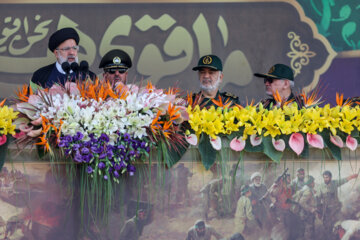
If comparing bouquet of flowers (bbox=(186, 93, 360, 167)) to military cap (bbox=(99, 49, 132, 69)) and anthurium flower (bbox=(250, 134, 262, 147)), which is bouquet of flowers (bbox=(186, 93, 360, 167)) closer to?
anthurium flower (bbox=(250, 134, 262, 147))

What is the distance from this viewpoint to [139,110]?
3.31m

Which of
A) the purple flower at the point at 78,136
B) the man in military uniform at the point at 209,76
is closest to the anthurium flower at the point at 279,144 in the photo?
the purple flower at the point at 78,136

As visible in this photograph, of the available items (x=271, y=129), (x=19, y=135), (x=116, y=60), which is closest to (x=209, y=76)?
(x=116, y=60)

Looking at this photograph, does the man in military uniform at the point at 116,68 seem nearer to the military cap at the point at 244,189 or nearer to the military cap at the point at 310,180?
the military cap at the point at 244,189

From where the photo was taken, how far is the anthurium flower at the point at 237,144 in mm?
3412

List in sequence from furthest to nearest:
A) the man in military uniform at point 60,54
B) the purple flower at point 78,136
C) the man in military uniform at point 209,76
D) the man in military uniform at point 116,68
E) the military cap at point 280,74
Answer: the man in military uniform at point 209,76 → the military cap at point 280,74 → the man in military uniform at point 60,54 → the man in military uniform at point 116,68 → the purple flower at point 78,136

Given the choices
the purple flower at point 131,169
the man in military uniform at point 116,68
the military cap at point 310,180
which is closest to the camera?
the purple flower at point 131,169

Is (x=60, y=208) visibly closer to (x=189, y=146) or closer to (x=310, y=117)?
(x=189, y=146)

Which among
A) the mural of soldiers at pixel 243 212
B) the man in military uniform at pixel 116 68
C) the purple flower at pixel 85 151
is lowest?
the mural of soldiers at pixel 243 212

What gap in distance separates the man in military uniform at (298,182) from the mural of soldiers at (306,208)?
0.7 inches

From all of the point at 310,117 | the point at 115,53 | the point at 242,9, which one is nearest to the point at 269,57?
the point at 242,9

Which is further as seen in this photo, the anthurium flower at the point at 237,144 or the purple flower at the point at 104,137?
the anthurium flower at the point at 237,144

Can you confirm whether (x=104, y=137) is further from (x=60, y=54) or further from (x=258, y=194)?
(x=60, y=54)

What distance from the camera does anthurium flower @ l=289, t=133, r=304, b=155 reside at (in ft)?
11.3
